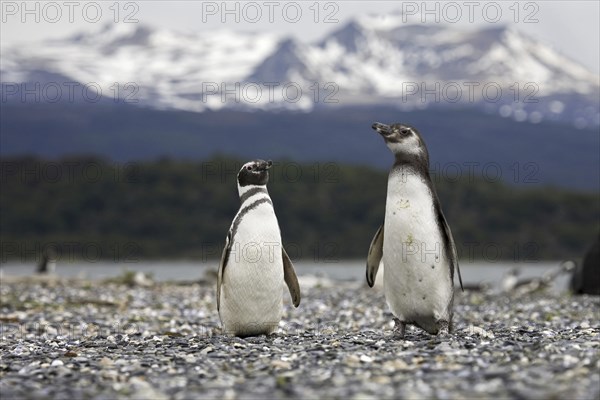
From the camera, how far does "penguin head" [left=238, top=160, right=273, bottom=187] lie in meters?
8.93

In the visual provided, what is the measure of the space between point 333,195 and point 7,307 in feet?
269

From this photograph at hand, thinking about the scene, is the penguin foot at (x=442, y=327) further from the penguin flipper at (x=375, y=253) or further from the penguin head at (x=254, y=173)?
the penguin head at (x=254, y=173)

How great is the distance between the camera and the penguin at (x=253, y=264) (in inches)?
348

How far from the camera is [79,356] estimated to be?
7.73 meters

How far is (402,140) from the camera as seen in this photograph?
8.23 metres

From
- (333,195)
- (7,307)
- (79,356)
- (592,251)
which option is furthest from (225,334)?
(333,195)

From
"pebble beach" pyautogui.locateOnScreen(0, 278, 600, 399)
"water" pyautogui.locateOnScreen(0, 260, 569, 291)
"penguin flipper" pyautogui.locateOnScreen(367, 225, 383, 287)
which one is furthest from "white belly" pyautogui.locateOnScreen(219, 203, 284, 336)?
"water" pyautogui.locateOnScreen(0, 260, 569, 291)

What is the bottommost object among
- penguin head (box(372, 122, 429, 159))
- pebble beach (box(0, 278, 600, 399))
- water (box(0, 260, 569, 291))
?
water (box(0, 260, 569, 291))

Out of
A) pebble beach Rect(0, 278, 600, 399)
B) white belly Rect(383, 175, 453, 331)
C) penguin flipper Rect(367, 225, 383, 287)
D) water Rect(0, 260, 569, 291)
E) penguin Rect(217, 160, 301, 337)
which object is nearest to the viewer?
pebble beach Rect(0, 278, 600, 399)

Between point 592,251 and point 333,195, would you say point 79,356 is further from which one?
point 333,195

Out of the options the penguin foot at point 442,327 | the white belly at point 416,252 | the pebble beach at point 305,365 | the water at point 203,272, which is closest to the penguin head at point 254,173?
the white belly at point 416,252

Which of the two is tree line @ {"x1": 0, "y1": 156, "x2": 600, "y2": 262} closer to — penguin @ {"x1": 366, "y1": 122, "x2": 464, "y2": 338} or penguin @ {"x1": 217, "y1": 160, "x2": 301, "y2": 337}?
penguin @ {"x1": 217, "y1": 160, "x2": 301, "y2": 337}

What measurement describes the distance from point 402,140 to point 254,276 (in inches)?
68.4

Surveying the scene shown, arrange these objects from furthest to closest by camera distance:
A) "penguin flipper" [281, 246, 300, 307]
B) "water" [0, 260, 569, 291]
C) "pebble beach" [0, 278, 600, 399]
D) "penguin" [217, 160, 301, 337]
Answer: "water" [0, 260, 569, 291], "penguin flipper" [281, 246, 300, 307], "penguin" [217, 160, 301, 337], "pebble beach" [0, 278, 600, 399]
